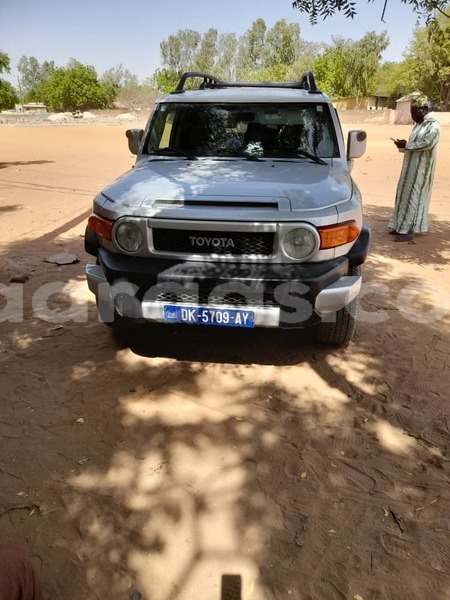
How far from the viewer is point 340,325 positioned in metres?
3.55

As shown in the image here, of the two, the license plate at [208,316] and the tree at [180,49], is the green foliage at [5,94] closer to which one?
the license plate at [208,316]

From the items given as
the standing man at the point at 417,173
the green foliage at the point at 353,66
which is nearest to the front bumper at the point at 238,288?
the standing man at the point at 417,173

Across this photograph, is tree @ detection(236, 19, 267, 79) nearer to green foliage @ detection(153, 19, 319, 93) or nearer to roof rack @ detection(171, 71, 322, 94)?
green foliage @ detection(153, 19, 319, 93)

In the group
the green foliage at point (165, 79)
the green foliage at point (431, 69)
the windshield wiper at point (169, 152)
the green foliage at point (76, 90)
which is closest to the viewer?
the windshield wiper at point (169, 152)

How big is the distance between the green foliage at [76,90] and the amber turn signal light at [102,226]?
82657 millimetres

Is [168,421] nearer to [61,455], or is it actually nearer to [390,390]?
[61,455]

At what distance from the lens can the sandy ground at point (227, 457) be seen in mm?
1984

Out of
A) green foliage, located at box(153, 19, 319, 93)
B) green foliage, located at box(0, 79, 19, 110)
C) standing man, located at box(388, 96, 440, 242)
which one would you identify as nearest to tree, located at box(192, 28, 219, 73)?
green foliage, located at box(153, 19, 319, 93)

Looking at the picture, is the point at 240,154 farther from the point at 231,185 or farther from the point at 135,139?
the point at 135,139

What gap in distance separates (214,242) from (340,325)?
48.5 inches

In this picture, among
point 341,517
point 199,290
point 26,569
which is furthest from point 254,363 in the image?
point 26,569

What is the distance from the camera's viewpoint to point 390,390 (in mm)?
3242

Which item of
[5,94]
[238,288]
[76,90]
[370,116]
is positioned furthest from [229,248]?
[76,90]

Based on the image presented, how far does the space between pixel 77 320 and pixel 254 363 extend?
176 cm
